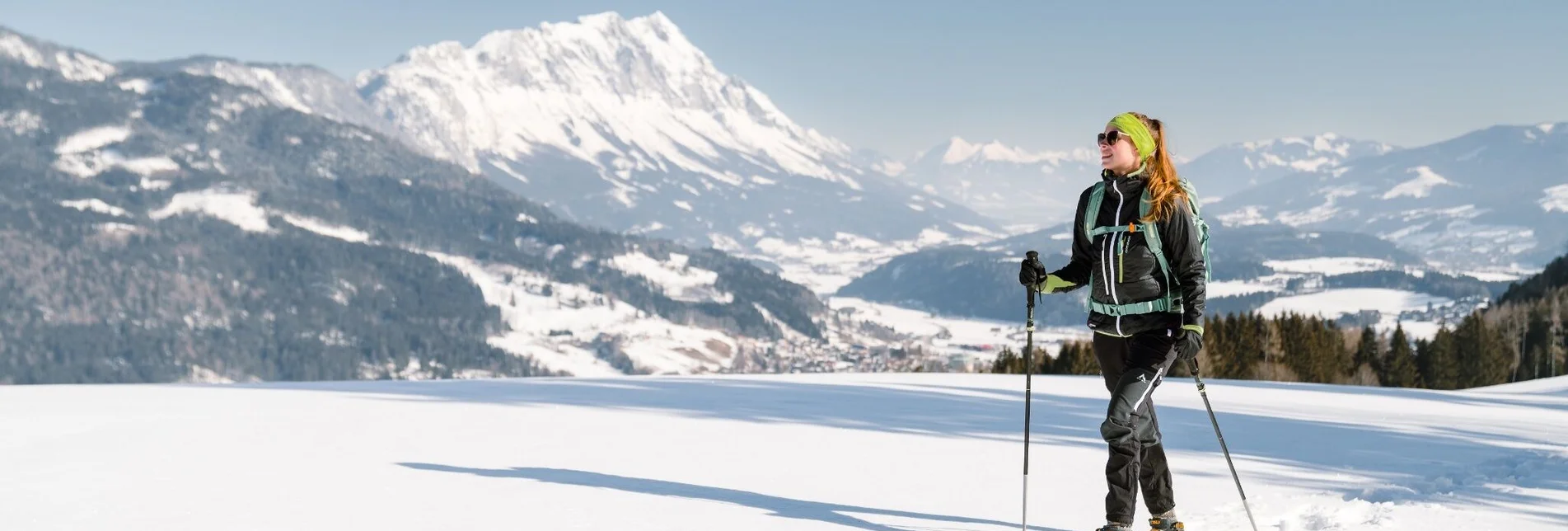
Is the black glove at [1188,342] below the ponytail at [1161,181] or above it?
below

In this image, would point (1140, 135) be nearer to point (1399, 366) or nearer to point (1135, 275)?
point (1135, 275)

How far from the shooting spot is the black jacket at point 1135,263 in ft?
20.8

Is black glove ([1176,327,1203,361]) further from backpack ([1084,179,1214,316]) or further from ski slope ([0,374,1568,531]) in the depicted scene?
ski slope ([0,374,1568,531])

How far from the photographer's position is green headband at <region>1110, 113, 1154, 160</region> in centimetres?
645

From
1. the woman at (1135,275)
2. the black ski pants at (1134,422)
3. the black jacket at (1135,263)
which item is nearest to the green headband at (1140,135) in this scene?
the woman at (1135,275)

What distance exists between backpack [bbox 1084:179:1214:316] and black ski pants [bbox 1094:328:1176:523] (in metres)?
0.16

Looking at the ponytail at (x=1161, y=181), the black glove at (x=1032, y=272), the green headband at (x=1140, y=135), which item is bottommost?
the black glove at (x=1032, y=272)

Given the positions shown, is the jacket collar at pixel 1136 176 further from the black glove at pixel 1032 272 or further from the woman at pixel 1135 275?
the black glove at pixel 1032 272

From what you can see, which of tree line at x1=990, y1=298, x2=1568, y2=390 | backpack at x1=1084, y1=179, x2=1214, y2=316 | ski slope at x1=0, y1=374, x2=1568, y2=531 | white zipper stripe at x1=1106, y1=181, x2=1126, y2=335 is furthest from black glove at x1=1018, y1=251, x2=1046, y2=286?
tree line at x1=990, y1=298, x2=1568, y2=390

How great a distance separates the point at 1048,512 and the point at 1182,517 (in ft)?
2.83

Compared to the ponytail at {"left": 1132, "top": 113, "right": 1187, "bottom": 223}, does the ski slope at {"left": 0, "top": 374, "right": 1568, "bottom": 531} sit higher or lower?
lower

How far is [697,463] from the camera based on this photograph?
9.80m

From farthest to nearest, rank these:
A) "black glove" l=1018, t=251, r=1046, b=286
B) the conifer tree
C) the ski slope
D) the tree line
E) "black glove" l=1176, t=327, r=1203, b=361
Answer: the conifer tree, the tree line, the ski slope, "black glove" l=1018, t=251, r=1046, b=286, "black glove" l=1176, t=327, r=1203, b=361

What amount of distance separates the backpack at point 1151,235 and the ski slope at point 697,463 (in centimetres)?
174
